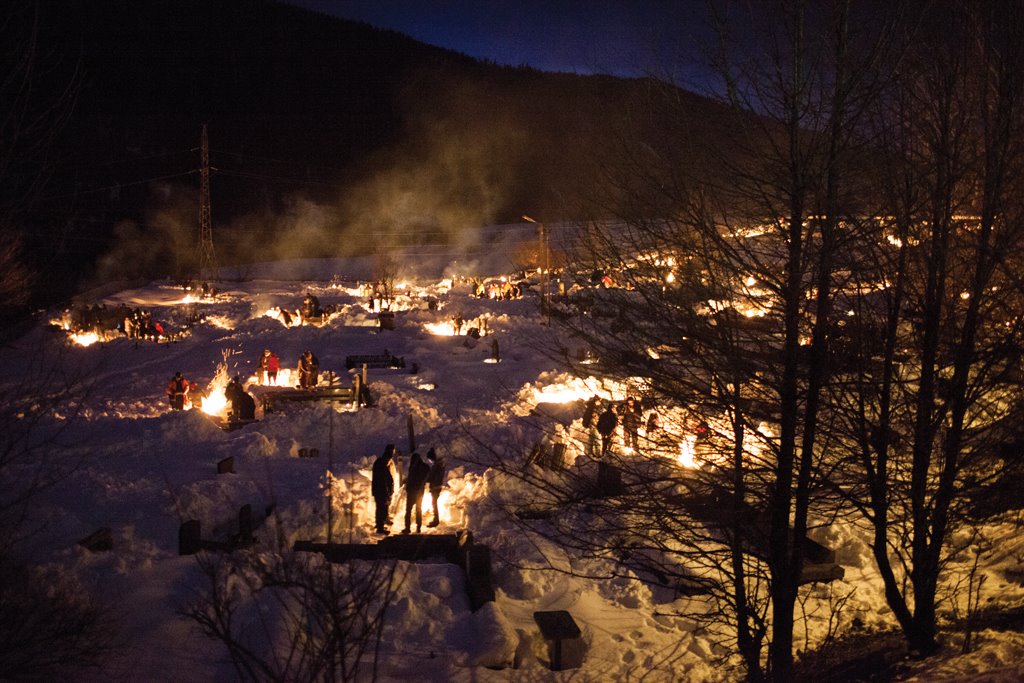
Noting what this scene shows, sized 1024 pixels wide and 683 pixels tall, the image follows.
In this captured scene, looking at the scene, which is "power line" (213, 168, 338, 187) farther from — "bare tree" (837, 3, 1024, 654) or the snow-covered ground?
"bare tree" (837, 3, 1024, 654)

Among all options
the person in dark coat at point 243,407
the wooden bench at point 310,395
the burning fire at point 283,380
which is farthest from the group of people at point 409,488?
the burning fire at point 283,380

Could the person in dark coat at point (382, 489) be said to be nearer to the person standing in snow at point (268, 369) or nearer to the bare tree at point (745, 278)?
the bare tree at point (745, 278)

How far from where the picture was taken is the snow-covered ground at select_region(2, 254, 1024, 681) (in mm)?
6438

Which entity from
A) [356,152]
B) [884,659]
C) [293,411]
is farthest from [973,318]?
[356,152]

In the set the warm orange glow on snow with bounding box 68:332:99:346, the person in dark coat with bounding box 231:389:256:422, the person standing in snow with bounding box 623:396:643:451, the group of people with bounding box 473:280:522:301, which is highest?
the group of people with bounding box 473:280:522:301

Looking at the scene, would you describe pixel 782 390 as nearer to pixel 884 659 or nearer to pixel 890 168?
pixel 890 168

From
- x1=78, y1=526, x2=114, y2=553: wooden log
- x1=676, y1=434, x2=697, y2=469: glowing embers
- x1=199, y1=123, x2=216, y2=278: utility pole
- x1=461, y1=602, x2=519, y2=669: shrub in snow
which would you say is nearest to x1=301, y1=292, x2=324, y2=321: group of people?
x1=199, y1=123, x2=216, y2=278: utility pole

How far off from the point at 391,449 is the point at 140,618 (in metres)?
3.87

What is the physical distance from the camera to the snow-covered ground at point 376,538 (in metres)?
6.44

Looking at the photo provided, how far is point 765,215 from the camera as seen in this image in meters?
4.82

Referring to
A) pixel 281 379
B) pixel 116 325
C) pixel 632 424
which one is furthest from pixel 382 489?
pixel 116 325

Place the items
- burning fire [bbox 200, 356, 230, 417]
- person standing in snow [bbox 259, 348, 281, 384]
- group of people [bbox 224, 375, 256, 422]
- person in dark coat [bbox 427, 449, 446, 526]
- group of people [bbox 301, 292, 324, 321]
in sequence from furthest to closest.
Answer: group of people [bbox 301, 292, 324, 321], person standing in snow [bbox 259, 348, 281, 384], burning fire [bbox 200, 356, 230, 417], group of people [bbox 224, 375, 256, 422], person in dark coat [bbox 427, 449, 446, 526]

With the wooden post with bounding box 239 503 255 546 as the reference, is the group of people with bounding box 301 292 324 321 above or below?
above

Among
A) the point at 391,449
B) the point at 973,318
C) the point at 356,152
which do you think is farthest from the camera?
the point at 356,152
